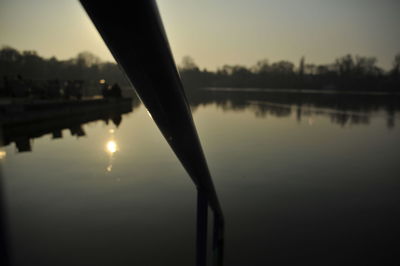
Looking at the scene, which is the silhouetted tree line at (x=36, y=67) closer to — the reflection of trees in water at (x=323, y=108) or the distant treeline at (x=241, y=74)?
the distant treeline at (x=241, y=74)


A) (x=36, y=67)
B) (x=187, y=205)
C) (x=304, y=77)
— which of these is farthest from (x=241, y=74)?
(x=187, y=205)

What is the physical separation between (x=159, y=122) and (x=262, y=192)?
7.18 meters

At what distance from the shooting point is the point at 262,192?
753 centimetres

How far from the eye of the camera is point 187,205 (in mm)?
6594

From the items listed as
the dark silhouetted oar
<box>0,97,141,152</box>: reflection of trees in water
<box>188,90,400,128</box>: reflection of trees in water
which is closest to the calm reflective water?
<box>0,97,141,152</box>: reflection of trees in water

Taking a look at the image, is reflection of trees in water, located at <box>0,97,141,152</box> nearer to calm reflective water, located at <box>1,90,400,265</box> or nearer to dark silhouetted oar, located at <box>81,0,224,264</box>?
calm reflective water, located at <box>1,90,400,265</box>

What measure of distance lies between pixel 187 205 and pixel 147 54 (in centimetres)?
633

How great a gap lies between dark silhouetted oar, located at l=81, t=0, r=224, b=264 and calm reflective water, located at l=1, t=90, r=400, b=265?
155 cm

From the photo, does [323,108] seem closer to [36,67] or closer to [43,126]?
[43,126]

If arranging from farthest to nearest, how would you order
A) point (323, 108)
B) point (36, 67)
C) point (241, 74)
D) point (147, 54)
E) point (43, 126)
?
point (241, 74) → point (36, 67) → point (323, 108) → point (43, 126) → point (147, 54)

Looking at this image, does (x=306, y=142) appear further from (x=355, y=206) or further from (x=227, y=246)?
(x=227, y=246)

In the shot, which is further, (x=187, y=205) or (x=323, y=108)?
(x=323, y=108)

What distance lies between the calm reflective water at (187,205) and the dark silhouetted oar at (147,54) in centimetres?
155

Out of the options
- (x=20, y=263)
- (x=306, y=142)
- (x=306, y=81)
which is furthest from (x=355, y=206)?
(x=306, y=81)
